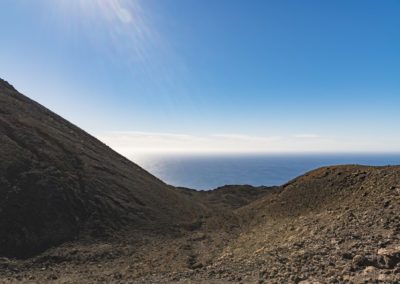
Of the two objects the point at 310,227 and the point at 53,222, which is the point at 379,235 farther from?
the point at 53,222

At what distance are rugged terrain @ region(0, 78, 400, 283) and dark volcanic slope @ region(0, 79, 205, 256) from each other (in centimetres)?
10

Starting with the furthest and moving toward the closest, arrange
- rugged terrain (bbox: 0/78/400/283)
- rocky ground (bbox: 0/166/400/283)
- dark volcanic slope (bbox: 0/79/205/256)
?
dark volcanic slope (bbox: 0/79/205/256), rugged terrain (bbox: 0/78/400/283), rocky ground (bbox: 0/166/400/283)

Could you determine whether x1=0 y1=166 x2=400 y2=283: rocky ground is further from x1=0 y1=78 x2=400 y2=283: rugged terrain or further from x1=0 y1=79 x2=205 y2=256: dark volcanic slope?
x1=0 y1=79 x2=205 y2=256: dark volcanic slope

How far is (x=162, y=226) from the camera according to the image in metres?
32.6

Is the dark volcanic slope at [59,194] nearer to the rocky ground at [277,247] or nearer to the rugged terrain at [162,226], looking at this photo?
the rugged terrain at [162,226]

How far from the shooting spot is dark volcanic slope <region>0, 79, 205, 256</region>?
26.8 m

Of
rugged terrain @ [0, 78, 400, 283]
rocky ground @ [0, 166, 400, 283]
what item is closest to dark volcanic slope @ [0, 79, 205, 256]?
rugged terrain @ [0, 78, 400, 283]

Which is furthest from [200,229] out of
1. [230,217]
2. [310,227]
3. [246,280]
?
[246,280]

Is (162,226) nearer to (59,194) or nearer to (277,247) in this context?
(59,194)

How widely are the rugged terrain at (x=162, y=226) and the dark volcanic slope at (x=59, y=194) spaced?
0.10 metres

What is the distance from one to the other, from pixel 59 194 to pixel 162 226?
352 inches

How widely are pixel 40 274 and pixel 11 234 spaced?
17.9ft

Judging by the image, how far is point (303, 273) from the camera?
464 inches

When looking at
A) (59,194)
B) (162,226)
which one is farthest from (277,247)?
(59,194)
